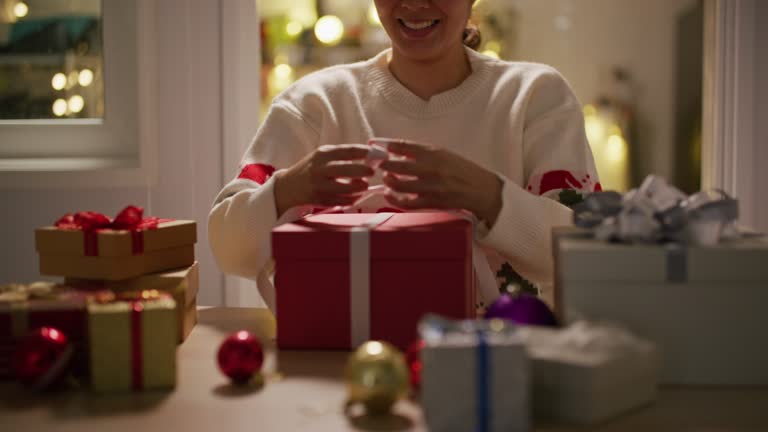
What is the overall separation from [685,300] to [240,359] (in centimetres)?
47

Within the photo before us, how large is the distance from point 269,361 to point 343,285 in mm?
124

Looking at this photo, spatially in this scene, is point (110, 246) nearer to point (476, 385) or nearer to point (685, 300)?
point (476, 385)

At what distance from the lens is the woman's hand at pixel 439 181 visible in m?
1.20

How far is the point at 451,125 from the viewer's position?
5.19 feet

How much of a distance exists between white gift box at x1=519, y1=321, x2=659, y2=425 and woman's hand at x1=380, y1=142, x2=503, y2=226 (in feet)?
1.35

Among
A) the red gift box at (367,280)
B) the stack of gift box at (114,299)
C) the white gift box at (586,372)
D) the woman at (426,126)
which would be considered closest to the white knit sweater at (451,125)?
the woman at (426,126)

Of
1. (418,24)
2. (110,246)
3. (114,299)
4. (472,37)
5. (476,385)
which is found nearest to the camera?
(476,385)

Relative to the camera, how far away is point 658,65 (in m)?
5.45

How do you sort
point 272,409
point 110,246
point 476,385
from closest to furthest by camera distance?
point 476,385, point 272,409, point 110,246

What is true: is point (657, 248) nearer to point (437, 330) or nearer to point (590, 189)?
point (437, 330)

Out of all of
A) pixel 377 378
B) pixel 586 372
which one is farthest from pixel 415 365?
pixel 586 372

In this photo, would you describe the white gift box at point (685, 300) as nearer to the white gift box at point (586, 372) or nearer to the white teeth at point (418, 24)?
the white gift box at point (586, 372)

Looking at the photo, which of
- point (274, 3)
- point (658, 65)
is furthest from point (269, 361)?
point (658, 65)

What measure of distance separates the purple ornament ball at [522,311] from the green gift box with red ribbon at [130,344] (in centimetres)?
35
